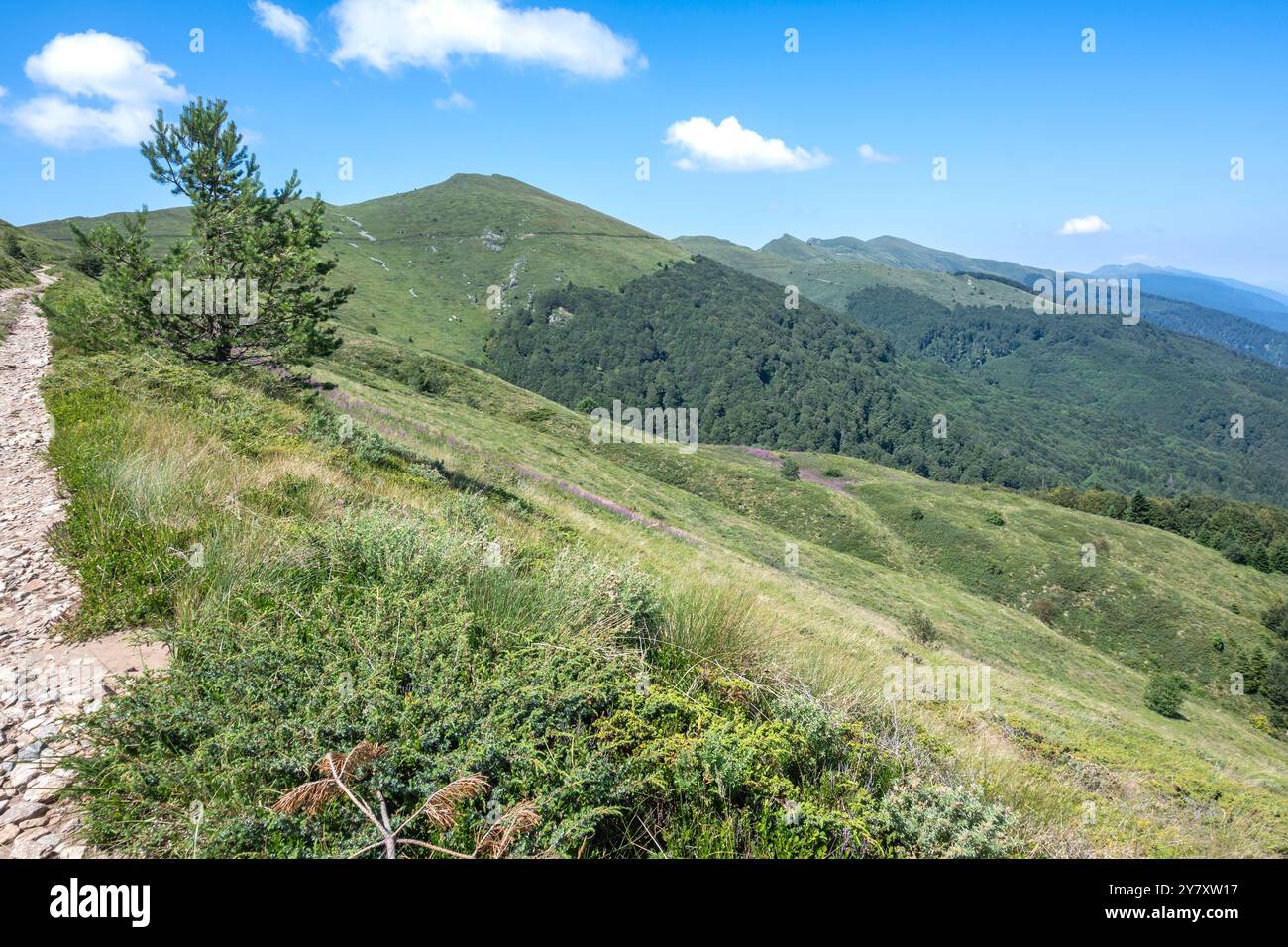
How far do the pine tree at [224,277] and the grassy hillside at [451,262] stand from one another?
11257cm

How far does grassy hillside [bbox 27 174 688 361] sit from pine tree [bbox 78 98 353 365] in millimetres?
112571

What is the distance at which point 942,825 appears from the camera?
3.04m

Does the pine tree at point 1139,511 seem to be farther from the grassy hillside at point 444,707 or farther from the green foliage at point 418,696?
the grassy hillside at point 444,707

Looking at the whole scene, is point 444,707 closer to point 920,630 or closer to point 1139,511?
point 920,630

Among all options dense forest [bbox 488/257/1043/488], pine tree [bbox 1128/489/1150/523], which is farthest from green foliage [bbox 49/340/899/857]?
dense forest [bbox 488/257/1043/488]

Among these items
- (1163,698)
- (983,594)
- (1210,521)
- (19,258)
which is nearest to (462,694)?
(1163,698)

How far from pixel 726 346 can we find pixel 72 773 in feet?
592

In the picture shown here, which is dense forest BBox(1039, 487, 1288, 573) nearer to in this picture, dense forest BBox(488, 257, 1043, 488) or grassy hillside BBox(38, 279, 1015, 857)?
dense forest BBox(488, 257, 1043, 488)

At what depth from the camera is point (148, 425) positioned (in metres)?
7.62

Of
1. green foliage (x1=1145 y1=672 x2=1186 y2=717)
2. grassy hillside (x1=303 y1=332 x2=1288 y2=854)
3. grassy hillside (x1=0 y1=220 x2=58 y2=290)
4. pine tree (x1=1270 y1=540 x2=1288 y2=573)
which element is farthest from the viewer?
pine tree (x1=1270 y1=540 x2=1288 y2=573)

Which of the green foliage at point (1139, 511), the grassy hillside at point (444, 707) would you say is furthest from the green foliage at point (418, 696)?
the green foliage at point (1139, 511)

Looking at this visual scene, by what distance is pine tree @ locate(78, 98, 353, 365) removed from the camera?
41.7ft

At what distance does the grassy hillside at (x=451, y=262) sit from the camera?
13875 cm
